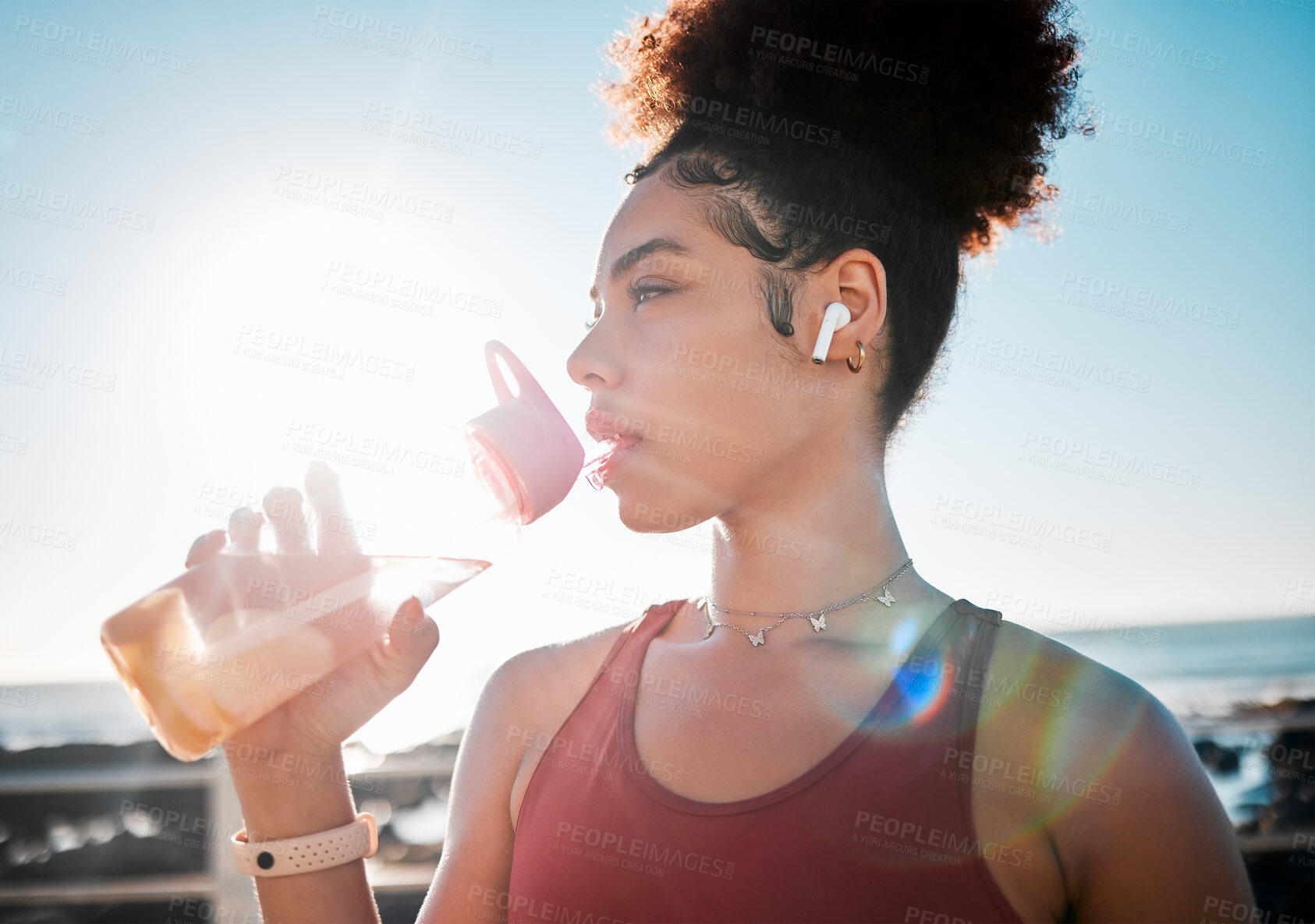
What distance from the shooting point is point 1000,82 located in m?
1.89

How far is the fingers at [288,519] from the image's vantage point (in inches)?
55.2

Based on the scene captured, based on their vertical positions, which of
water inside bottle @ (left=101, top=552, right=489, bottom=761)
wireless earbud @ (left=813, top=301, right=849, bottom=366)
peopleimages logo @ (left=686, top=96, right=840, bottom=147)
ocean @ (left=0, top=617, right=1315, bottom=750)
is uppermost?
peopleimages logo @ (left=686, top=96, right=840, bottom=147)

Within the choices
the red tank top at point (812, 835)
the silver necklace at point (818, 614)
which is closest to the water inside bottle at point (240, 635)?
the red tank top at point (812, 835)

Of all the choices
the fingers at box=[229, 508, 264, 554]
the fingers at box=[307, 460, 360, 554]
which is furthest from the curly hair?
the fingers at box=[229, 508, 264, 554]

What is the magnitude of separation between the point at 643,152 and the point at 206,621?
4.72 feet

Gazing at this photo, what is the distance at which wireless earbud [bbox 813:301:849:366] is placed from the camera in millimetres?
1577

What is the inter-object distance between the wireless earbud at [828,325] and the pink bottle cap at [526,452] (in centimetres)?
52

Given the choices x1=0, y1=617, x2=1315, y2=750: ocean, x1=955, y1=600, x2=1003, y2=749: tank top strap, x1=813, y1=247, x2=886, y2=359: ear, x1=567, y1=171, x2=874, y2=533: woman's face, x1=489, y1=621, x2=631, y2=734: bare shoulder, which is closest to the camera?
x1=955, y1=600, x2=1003, y2=749: tank top strap

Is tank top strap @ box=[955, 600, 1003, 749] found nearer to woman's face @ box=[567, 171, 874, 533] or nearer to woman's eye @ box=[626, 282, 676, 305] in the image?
woman's face @ box=[567, 171, 874, 533]

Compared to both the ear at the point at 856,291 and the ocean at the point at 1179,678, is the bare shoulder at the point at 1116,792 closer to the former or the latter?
the ear at the point at 856,291

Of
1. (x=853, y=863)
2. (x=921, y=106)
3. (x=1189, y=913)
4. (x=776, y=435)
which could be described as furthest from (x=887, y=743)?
(x=921, y=106)

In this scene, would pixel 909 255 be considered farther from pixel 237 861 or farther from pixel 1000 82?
pixel 237 861

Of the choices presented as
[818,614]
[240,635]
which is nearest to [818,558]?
[818,614]

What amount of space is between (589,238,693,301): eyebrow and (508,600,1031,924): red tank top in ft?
2.83
